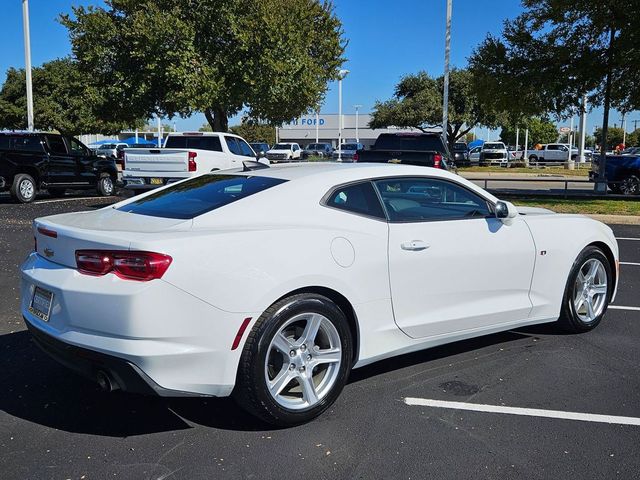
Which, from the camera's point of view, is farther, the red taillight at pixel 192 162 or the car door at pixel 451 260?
the red taillight at pixel 192 162

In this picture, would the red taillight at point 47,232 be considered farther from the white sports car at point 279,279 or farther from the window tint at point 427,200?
the window tint at point 427,200

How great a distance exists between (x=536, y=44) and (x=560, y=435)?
16.2 meters

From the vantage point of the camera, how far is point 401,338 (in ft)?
14.0

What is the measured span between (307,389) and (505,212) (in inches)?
83.0

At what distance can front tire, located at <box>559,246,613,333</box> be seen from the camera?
547 cm

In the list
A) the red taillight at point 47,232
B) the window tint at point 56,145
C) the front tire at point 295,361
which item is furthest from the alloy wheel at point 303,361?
the window tint at point 56,145

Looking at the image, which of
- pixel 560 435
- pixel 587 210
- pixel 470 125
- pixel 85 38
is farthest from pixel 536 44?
pixel 470 125

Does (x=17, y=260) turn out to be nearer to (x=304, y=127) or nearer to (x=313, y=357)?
(x=313, y=357)

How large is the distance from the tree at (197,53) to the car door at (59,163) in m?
4.40

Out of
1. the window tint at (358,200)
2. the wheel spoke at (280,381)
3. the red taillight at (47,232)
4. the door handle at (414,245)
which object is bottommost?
the wheel spoke at (280,381)

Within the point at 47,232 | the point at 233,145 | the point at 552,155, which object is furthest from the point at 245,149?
the point at 552,155

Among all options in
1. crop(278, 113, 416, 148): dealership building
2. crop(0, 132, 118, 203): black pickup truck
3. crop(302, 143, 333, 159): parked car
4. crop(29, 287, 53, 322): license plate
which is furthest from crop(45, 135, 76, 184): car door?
crop(278, 113, 416, 148): dealership building

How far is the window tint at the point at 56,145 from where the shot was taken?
17.3m

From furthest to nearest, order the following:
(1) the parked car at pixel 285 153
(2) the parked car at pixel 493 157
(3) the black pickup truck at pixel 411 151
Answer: (2) the parked car at pixel 493 157, (1) the parked car at pixel 285 153, (3) the black pickup truck at pixel 411 151
